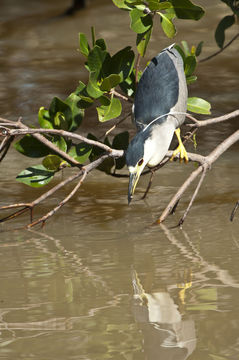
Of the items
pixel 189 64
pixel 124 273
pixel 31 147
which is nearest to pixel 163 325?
pixel 124 273

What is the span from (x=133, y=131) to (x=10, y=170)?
88cm

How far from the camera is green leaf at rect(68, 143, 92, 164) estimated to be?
10.4ft

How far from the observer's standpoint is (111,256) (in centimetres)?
284

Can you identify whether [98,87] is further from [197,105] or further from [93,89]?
[197,105]

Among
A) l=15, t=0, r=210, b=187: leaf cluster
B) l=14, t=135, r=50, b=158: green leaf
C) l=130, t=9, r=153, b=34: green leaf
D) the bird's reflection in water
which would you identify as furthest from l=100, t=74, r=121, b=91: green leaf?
the bird's reflection in water

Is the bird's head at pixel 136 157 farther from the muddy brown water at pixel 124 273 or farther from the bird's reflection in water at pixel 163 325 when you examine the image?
the bird's reflection in water at pixel 163 325

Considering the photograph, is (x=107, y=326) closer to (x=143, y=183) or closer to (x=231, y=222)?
(x=231, y=222)

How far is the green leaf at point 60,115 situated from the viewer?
10.3 ft

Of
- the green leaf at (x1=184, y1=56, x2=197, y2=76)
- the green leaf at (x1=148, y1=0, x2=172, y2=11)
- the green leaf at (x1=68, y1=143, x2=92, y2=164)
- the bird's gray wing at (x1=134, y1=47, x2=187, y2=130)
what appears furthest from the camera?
the green leaf at (x1=184, y1=56, x2=197, y2=76)

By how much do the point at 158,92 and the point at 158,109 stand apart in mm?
69

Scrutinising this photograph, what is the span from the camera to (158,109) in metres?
3.09

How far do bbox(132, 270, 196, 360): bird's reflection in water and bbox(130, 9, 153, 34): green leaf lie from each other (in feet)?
3.33

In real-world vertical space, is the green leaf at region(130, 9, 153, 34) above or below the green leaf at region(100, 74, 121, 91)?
above

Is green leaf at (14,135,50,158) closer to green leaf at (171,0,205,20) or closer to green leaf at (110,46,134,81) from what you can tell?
green leaf at (110,46,134,81)
